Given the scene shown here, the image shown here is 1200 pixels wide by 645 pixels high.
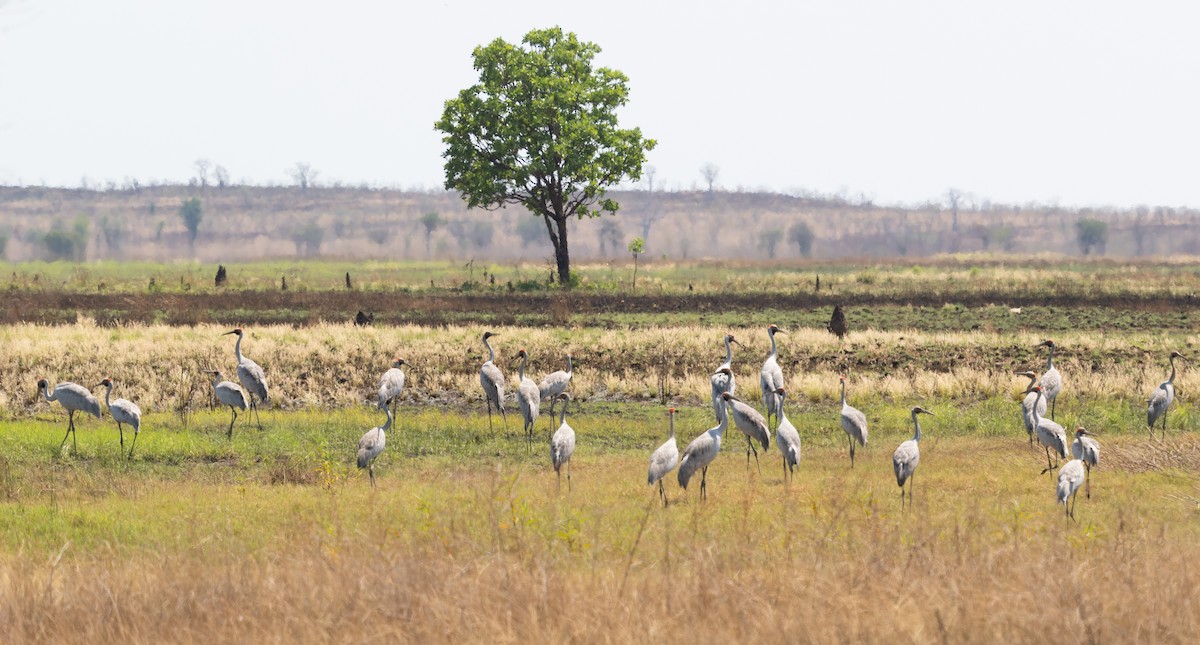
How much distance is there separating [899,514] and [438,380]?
16.6 metres

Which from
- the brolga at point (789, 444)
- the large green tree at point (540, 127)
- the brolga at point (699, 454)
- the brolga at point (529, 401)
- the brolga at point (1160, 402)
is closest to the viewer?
the brolga at point (699, 454)

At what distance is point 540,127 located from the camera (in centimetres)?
6544

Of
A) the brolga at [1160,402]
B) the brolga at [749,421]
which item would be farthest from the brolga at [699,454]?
the brolga at [1160,402]

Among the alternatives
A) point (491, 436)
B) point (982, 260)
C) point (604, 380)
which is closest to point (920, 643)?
point (491, 436)

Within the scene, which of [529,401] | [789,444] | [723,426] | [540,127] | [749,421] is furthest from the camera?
[540,127]

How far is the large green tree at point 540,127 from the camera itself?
2544 inches

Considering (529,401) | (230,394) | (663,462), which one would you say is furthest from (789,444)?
(230,394)

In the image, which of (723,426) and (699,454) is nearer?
(699,454)

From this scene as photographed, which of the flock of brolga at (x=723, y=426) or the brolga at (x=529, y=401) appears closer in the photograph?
the flock of brolga at (x=723, y=426)

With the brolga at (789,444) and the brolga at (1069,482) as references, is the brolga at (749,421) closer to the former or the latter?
the brolga at (789,444)

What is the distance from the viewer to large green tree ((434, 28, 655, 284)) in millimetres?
64625

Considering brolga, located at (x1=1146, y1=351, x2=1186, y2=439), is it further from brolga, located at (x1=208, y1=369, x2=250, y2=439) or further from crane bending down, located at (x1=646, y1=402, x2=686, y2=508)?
brolga, located at (x1=208, y1=369, x2=250, y2=439)

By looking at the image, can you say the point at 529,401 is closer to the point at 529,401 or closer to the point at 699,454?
the point at 529,401

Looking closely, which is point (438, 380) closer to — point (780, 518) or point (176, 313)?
point (780, 518)
